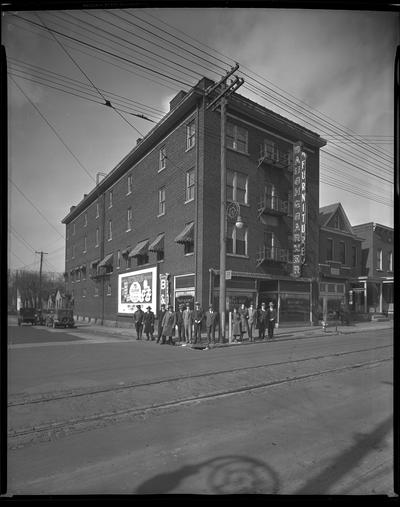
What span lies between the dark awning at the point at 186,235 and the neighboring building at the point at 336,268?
5.62 feet

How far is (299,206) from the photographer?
4.16 metres

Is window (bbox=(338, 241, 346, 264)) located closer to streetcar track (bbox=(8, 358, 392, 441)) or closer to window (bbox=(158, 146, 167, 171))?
streetcar track (bbox=(8, 358, 392, 441))

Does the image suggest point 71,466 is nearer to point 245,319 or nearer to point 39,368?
point 245,319

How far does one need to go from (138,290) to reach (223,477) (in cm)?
359

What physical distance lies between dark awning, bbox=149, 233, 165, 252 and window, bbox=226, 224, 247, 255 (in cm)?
90

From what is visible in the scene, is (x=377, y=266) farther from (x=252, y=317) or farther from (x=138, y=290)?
(x=138, y=290)

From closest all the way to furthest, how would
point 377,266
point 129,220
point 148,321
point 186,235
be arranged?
point 377,266 < point 129,220 < point 186,235 < point 148,321

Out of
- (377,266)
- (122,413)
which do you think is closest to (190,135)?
(377,266)

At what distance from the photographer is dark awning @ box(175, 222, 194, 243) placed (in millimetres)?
5492

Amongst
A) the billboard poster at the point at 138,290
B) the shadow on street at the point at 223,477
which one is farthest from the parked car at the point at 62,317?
the shadow on street at the point at 223,477

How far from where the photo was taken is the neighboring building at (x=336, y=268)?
4.47 metres

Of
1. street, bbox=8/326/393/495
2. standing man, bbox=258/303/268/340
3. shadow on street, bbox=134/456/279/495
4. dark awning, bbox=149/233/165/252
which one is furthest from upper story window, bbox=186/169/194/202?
shadow on street, bbox=134/456/279/495
